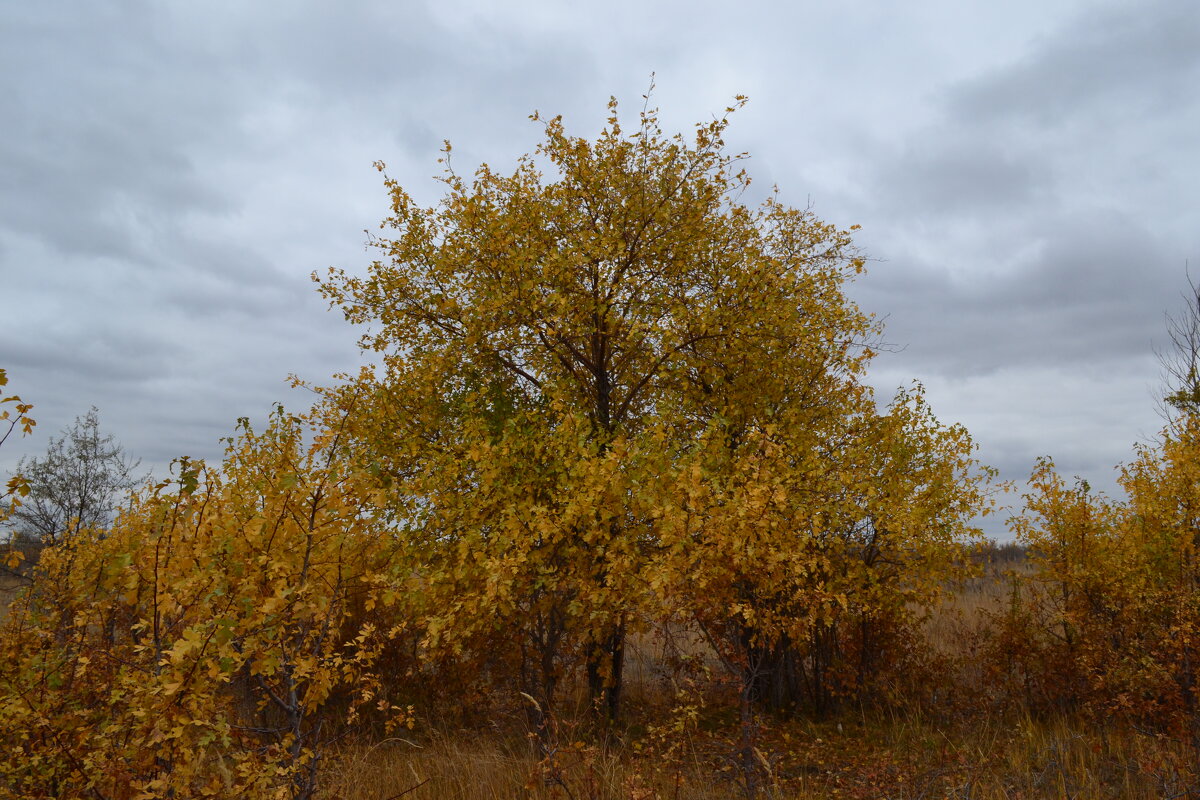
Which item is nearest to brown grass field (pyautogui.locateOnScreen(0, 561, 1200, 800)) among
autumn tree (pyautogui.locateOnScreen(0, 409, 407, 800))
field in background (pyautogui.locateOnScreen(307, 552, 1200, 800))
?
field in background (pyautogui.locateOnScreen(307, 552, 1200, 800))

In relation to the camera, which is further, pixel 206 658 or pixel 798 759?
pixel 798 759

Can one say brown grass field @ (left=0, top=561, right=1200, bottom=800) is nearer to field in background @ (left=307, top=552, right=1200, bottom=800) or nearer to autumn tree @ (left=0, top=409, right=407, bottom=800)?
field in background @ (left=307, top=552, right=1200, bottom=800)

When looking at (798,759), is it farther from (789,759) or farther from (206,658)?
(206,658)

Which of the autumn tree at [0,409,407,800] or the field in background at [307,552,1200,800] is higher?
the autumn tree at [0,409,407,800]

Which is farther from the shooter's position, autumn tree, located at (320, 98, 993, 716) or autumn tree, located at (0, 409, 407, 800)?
autumn tree, located at (320, 98, 993, 716)

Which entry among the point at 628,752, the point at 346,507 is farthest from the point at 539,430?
the point at 346,507

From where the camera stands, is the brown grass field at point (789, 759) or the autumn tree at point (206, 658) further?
the brown grass field at point (789, 759)

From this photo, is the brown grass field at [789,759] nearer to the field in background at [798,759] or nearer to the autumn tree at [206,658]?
the field in background at [798,759]

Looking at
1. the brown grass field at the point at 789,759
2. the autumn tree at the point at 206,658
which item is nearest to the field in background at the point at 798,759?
the brown grass field at the point at 789,759

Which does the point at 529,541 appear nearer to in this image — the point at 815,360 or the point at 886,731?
the point at 815,360

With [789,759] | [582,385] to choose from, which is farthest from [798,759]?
[582,385]

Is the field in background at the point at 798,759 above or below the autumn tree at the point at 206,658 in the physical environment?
below

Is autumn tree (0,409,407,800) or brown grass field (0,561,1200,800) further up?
autumn tree (0,409,407,800)

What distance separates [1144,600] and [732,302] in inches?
224
